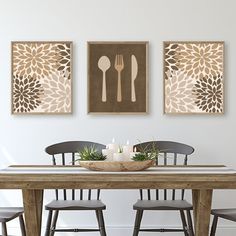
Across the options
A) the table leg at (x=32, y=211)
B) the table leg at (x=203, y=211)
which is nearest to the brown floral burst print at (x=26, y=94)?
the table leg at (x=32, y=211)

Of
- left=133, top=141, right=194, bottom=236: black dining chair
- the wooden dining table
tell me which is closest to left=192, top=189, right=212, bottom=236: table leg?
the wooden dining table

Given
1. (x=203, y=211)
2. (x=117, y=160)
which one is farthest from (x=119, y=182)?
(x=203, y=211)

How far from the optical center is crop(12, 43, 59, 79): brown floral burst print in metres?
4.68

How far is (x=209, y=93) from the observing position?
4.67 m

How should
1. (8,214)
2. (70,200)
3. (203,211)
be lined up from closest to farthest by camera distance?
1. (203,211)
2. (8,214)
3. (70,200)

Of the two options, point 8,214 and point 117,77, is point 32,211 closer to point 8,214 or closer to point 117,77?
point 8,214

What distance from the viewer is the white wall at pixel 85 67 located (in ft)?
15.4

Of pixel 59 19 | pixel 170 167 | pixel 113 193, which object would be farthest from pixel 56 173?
pixel 59 19

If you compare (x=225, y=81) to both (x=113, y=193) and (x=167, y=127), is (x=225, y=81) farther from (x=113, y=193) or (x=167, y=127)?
(x=113, y=193)

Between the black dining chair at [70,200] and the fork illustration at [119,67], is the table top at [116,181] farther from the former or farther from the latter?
the fork illustration at [119,67]

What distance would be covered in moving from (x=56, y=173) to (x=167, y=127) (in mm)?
1652

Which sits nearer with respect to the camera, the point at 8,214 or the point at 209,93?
the point at 8,214

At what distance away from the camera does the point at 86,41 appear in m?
4.70

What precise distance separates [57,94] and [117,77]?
51 centimetres
